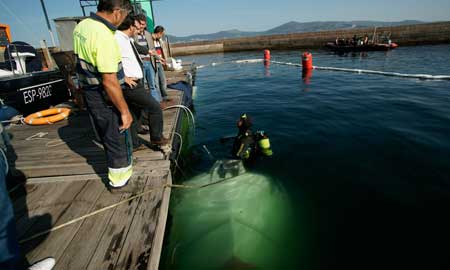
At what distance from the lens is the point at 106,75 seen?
7.15 feet

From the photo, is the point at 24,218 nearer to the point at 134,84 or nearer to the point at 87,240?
the point at 87,240

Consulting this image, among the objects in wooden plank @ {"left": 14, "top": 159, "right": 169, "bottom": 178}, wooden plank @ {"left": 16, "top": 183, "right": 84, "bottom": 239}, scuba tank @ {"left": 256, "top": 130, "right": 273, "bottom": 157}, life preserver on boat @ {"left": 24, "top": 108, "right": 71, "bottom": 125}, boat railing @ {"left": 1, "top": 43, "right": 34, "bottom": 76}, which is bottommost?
scuba tank @ {"left": 256, "top": 130, "right": 273, "bottom": 157}

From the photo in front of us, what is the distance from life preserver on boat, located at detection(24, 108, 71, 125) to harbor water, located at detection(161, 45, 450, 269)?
3.53 meters

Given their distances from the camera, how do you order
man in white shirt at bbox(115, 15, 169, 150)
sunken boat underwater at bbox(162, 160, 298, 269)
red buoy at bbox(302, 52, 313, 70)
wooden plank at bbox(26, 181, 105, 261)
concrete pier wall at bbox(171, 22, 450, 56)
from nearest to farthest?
wooden plank at bbox(26, 181, 105, 261), sunken boat underwater at bbox(162, 160, 298, 269), man in white shirt at bbox(115, 15, 169, 150), red buoy at bbox(302, 52, 313, 70), concrete pier wall at bbox(171, 22, 450, 56)

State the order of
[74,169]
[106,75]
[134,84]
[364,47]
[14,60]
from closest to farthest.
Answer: [106,75] < [134,84] < [74,169] < [14,60] < [364,47]

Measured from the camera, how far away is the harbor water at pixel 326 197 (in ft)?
9.99

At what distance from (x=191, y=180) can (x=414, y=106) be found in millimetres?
8422

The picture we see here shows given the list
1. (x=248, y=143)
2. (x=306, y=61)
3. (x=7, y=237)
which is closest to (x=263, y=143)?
(x=248, y=143)

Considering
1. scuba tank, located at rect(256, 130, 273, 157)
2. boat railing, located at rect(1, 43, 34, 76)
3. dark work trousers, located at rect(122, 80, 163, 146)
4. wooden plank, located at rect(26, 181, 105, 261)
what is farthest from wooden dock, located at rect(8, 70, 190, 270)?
boat railing, located at rect(1, 43, 34, 76)

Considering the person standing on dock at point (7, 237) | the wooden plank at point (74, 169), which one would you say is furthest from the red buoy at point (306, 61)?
the person standing on dock at point (7, 237)

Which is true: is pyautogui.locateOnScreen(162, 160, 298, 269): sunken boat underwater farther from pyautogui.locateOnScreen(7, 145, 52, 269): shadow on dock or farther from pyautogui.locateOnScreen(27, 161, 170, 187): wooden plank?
pyautogui.locateOnScreen(7, 145, 52, 269): shadow on dock

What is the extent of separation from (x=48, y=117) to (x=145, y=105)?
4.36 meters

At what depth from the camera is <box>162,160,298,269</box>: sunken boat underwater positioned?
298 cm

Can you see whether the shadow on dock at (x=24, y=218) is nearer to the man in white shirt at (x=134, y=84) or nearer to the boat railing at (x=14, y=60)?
the man in white shirt at (x=134, y=84)
